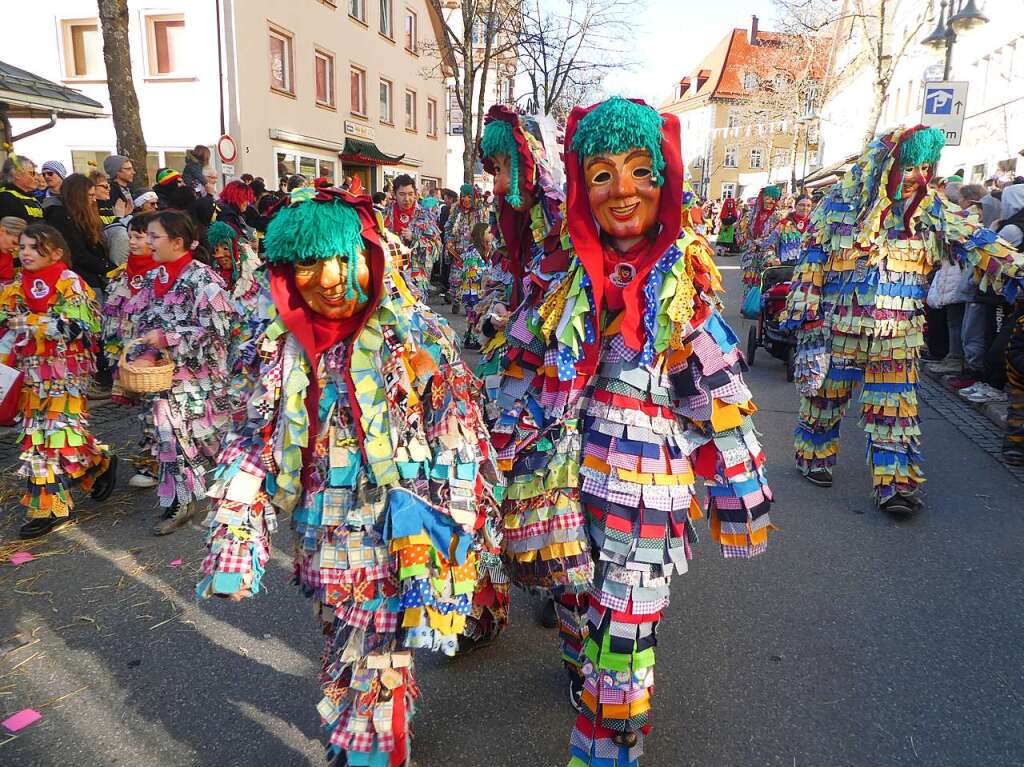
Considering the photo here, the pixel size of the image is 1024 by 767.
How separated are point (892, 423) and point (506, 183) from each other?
2.84 m

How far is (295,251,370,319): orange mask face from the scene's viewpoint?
6.39ft

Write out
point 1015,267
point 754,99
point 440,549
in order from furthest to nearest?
point 754,99, point 1015,267, point 440,549

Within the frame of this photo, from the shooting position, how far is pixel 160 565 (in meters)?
3.82

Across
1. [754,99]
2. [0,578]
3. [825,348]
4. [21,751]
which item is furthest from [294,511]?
[754,99]

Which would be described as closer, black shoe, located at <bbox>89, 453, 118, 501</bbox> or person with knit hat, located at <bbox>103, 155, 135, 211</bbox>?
black shoe, located at <bbox>89, 453, 118, 501</bbox>

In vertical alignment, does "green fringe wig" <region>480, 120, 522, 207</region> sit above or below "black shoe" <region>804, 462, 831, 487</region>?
above

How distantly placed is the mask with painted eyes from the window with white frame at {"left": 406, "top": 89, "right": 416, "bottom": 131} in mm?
27110

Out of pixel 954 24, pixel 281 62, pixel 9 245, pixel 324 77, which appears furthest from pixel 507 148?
pixel 324 77

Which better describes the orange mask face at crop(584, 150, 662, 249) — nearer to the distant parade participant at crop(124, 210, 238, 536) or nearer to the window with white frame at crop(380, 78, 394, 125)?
the distant parade participant at crop(124, 210, 238, 536)

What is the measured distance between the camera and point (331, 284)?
196 cm

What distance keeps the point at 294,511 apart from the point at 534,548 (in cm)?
75

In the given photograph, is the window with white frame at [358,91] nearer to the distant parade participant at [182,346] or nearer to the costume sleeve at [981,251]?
the distant parade participant at [182,346]

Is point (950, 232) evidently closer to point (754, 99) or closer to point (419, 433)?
point (419, 433)

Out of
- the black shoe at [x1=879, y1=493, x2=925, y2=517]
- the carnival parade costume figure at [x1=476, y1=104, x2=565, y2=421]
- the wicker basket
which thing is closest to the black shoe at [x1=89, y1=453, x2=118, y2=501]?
the wicker basket
